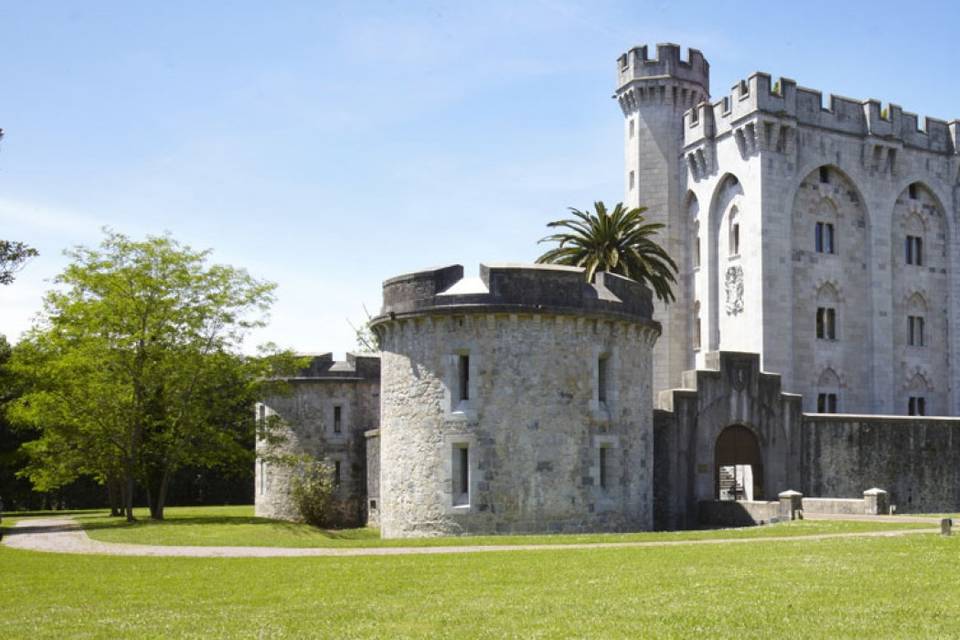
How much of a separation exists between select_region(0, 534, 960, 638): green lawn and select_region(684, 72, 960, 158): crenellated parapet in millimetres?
30440

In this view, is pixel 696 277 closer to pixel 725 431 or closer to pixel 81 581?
pixel 725 431

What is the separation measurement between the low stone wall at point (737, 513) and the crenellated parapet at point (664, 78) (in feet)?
84.9

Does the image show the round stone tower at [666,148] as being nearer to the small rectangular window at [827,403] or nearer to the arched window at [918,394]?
the small rectangular window at [827,403]

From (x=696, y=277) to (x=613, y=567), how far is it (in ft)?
121

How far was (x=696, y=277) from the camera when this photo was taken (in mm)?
53156

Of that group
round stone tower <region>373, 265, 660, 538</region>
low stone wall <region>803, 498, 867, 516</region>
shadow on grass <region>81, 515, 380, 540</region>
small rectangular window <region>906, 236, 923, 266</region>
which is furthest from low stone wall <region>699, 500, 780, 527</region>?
small rectangular window <region>906, 236, 923, 266</region>

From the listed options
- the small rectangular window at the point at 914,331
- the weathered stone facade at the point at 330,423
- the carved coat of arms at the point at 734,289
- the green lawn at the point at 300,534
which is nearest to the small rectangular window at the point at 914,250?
the small rectangular window at the point at 914,331

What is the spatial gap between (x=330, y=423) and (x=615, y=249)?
14.3 meters

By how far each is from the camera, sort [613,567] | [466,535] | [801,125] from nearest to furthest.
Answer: [613,567]
[466,535]
[801,125]

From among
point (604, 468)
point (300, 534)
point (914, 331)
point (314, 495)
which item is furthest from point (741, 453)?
point (914, 331)

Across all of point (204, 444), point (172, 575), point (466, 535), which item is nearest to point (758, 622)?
point (172, 575)

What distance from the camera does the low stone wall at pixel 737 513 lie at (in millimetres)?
31016

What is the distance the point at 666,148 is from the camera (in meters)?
53.9

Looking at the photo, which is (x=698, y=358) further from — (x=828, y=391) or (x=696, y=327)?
(x=828, y=391)
